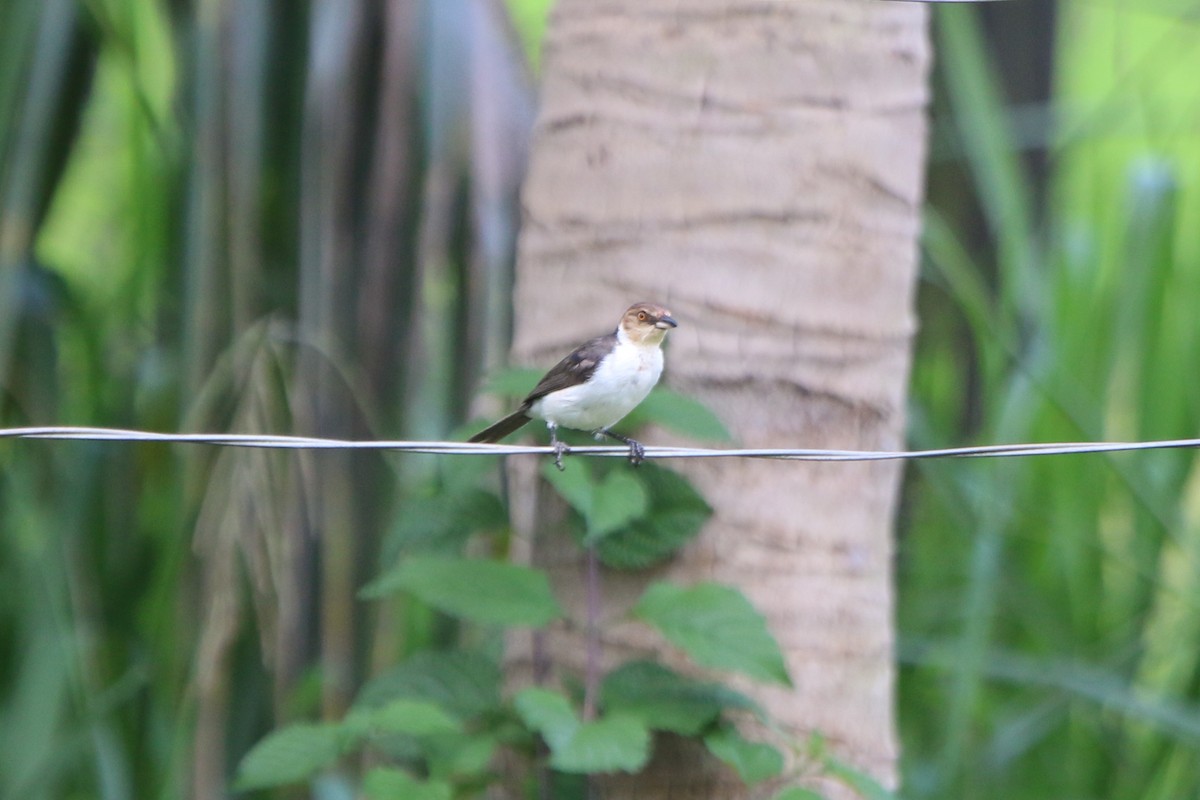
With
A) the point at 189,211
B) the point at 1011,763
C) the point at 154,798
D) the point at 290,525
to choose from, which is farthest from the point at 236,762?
the point at 1011,763

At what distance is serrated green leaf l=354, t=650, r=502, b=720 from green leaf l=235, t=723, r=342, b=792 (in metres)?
0.09

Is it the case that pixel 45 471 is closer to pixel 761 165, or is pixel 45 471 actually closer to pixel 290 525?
pixel 290 525

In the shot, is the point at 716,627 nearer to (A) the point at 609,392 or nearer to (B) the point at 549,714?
(B) the point at 549,714

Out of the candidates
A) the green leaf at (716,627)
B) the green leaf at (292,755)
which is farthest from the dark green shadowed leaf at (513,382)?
the green leaf at (292,755)

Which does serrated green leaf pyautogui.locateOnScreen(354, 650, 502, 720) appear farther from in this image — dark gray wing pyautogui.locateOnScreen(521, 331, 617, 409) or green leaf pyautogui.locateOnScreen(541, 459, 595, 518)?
dark gray wing pyautogui.locateOnScreen(521, 331, 617, 409)

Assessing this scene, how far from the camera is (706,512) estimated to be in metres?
2.89

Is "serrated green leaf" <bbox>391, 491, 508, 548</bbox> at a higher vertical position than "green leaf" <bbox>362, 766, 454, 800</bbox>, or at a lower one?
higher

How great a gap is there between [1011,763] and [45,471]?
3.13m

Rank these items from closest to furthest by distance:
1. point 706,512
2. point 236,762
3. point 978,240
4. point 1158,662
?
1. point 706,512
2. point 236,762
3. point 1158,662
4. point 978,240

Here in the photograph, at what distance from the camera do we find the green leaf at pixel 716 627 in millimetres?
2525

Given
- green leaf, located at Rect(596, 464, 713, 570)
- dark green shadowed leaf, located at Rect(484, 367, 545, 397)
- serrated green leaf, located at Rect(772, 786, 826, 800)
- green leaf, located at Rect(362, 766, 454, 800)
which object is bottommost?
serrated green leaf, located at Rect(772, 786, 826, 800)

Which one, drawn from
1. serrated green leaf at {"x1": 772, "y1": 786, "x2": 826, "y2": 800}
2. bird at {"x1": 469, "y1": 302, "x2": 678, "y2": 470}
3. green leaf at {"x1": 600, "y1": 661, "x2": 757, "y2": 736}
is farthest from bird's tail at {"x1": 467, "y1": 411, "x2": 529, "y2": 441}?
serrated green leaf at {"x1": 772, "y1": 786, "x2": 826, "y2": 800}

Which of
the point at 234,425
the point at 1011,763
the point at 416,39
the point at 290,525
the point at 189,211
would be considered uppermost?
the point at 416,39

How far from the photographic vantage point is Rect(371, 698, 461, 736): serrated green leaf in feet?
8.38
